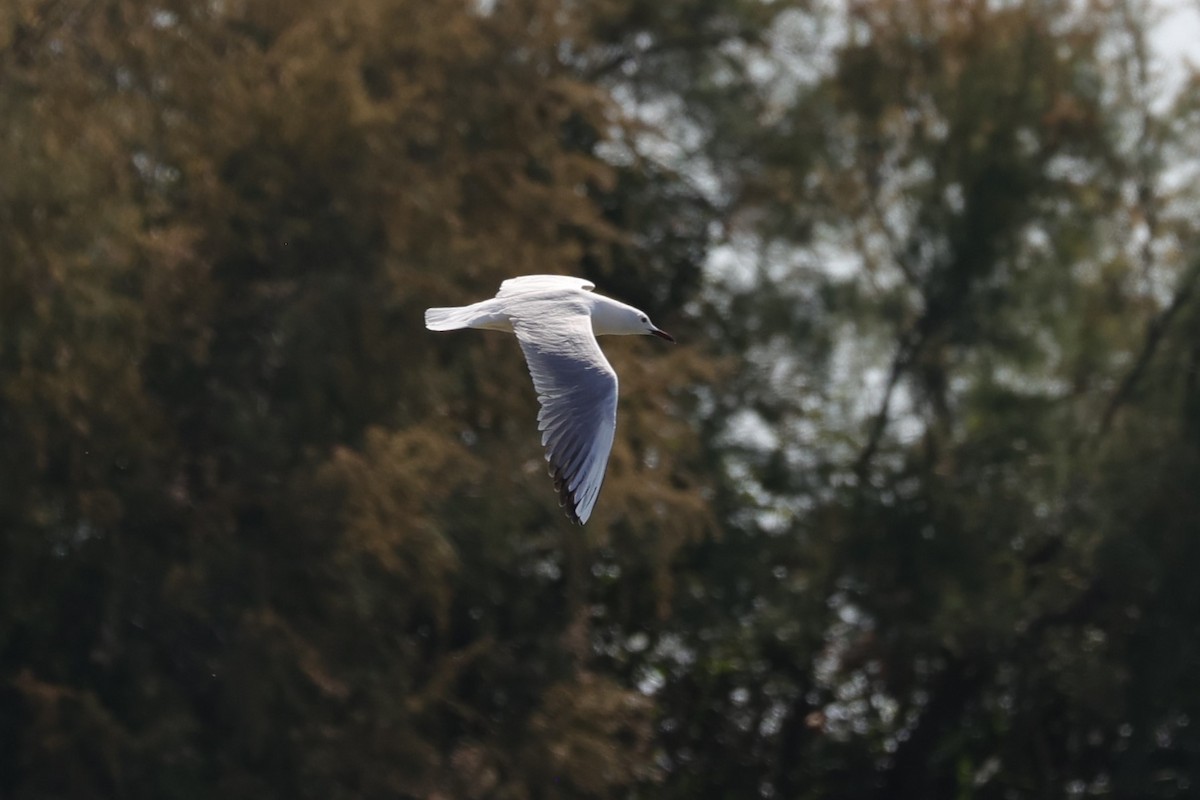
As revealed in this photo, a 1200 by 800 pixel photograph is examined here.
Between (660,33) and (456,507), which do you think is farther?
(660,33)

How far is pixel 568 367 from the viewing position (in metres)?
5.62

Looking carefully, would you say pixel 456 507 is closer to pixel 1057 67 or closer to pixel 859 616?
pixel 859 616

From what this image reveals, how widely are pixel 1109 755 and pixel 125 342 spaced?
21.6ft

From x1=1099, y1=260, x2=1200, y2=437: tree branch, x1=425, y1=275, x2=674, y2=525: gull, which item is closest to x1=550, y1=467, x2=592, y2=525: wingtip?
x1=425, y1=275, x2=674, y2=525: gull

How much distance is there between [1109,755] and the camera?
1271 cm

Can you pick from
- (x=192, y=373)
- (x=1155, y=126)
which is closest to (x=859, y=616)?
(x=1155, y=126)

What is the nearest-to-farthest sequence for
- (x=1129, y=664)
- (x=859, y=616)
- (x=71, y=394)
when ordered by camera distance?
(x=71, y=394)
(x=1129, y=664)
(x=859, y=616)

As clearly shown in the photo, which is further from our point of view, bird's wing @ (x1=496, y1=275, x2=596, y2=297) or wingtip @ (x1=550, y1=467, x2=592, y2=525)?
bird's wing @ (x1=496, y1=275, x2=596, y2=297)

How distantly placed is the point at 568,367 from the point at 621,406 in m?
5.01

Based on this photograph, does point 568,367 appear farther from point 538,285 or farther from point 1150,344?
point 1150,344

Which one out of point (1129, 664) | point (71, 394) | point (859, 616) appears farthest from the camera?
point (859, 616)

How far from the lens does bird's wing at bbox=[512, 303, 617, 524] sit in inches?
202

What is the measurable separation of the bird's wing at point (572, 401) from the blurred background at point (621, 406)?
12.7ft

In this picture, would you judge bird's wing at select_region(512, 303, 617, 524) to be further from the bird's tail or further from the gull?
the bird's tail
